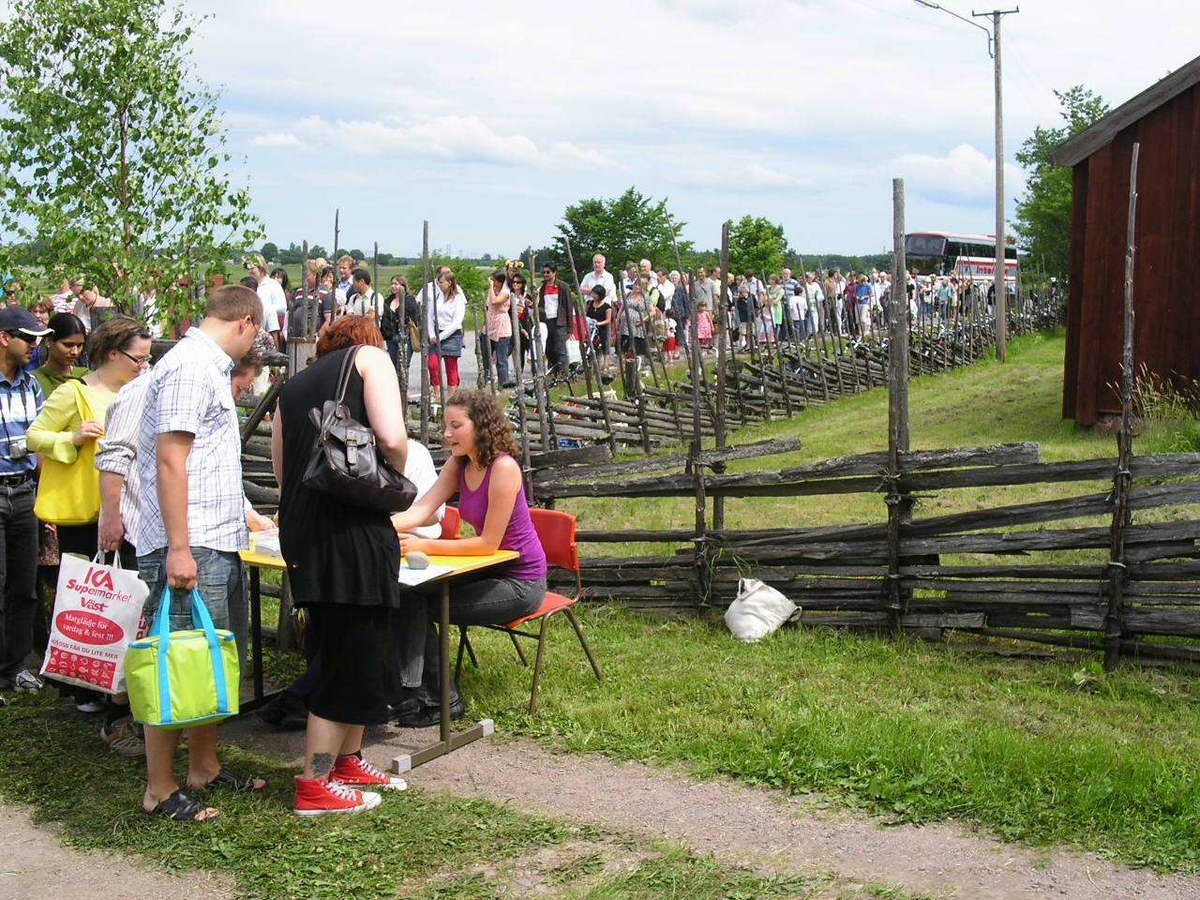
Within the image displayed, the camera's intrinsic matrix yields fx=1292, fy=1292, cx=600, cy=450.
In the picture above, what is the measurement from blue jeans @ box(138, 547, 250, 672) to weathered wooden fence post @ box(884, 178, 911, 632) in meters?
3.40

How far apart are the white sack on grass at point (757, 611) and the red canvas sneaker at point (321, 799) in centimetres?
281

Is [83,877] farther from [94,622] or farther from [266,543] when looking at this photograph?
[266,543]

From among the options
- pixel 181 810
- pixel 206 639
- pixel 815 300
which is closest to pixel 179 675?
pixel 206 639

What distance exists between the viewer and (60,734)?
5.25 meters

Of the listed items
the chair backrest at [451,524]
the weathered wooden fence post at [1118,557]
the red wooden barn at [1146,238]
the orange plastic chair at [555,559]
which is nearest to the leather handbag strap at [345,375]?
the orange plastic chair at [555,559]

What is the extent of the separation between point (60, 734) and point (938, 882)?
11.5ft

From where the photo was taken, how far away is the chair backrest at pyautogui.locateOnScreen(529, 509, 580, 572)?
232 inches

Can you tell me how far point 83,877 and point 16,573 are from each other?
224cm

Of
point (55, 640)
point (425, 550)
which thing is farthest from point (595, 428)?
point (55, 640)

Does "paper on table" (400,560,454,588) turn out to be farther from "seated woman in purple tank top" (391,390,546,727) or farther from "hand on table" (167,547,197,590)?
"hand on table" (167,547,197,590)

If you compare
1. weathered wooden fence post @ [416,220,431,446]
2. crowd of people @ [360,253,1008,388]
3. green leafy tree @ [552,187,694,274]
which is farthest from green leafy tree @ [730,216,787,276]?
weathered wooden fence post @ [416,220,431,446]

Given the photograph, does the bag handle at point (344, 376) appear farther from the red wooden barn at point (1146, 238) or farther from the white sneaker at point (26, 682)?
the red wooden barn at point (1146, 238)

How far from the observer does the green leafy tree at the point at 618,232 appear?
37.8m

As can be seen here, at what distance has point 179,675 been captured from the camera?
402cm
